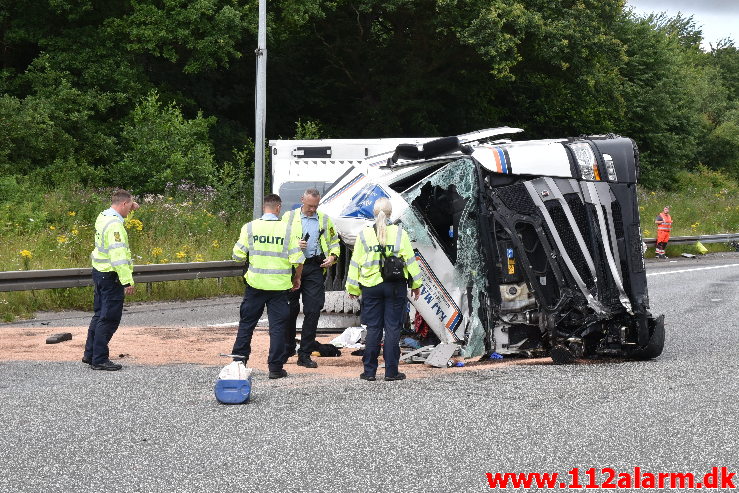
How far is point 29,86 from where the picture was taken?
85.6 feet

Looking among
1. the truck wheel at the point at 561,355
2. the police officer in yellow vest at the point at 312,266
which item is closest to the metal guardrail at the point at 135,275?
the police officer in yellow vest at the point at 312,266

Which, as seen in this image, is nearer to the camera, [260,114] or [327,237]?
[327,237]

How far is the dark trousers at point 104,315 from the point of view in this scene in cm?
929

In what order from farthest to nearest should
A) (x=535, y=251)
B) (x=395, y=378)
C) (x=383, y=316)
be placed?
(x=535, y=251)
(x=383, y=316)
(x=395, y=378)

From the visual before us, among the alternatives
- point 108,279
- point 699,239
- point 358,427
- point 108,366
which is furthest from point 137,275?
point 699,239

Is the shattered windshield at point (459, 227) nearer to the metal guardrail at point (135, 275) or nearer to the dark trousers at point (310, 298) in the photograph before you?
the dark trousers at point (310, 298)

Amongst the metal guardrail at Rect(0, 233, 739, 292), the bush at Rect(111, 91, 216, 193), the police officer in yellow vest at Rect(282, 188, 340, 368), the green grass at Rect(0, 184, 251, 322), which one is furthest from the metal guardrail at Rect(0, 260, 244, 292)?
the bush at Rect(111, 91, 216, 193)

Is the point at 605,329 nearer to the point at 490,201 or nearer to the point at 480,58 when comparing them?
the point at 490,201

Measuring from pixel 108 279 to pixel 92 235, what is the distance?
938cm

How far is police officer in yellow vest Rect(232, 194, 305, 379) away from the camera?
8.88 meters

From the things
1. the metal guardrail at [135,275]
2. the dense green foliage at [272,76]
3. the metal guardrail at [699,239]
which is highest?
the dense green foliage at [272,76]

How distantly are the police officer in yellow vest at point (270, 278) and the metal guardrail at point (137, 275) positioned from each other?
8.55 ft

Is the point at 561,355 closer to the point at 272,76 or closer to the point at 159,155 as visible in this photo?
the point at 159,155

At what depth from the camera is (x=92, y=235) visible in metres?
18.4
